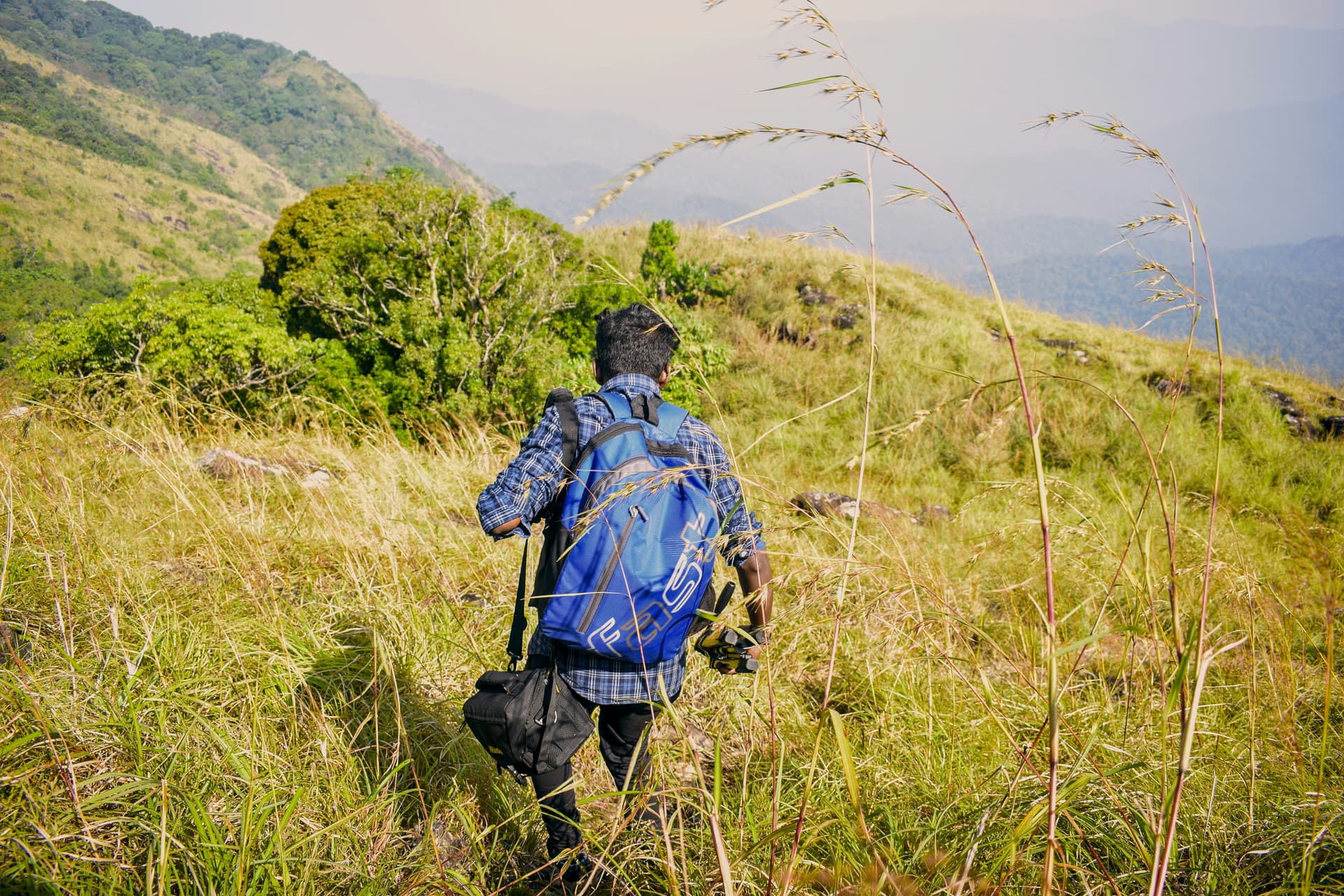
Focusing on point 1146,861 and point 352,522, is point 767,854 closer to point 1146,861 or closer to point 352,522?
point 1146,861

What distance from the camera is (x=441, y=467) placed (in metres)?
5.23

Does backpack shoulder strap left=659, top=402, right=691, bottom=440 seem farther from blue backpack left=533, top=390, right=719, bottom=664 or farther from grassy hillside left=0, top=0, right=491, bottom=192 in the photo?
grassy hillside left=0, top=0, right=491, bottom=192

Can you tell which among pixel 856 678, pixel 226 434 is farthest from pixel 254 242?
pixel 856 678

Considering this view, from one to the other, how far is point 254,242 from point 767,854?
233 feet

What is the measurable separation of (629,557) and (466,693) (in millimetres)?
1489

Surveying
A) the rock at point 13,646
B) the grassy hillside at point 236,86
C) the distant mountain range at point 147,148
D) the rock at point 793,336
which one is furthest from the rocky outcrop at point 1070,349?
the grassy hillside at point 236,86

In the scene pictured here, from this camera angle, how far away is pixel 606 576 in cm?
150

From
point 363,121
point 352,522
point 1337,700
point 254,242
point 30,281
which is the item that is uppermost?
point 363,121

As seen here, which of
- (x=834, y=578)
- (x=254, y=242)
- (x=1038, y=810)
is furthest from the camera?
(x=254, y=242)

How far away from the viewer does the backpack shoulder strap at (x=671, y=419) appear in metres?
1.71

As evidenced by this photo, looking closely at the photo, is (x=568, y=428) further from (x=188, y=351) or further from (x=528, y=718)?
(x=188, y=351)

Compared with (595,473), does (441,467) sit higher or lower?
lower

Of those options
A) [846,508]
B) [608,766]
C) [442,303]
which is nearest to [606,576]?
[608,766]

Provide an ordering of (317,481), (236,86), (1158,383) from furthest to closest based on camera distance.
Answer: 1. (236,86)
2. (1158,383)
3. (317,481)
